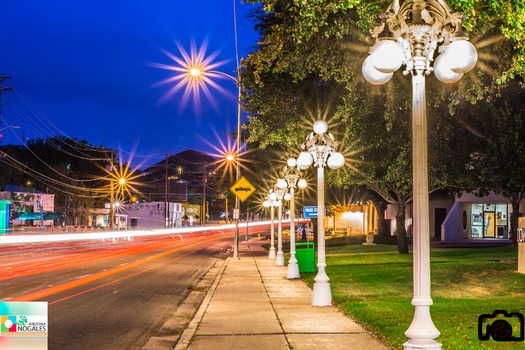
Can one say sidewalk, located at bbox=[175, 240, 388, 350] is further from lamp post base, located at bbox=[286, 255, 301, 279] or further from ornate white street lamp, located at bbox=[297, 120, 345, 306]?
lamp post base, located at bbox=[286, 255, 301, 279]

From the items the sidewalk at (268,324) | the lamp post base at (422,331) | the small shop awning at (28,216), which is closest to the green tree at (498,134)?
the sidewalk at (268,324)

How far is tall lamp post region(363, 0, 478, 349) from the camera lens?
751 cm

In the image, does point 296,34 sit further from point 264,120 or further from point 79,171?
point 79,171

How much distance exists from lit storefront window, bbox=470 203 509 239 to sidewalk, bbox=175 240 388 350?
1514 inches

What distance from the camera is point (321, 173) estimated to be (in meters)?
17.3

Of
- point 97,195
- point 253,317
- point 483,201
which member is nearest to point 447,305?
point 253,317

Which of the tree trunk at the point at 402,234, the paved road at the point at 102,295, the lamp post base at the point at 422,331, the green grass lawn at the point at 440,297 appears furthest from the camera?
the tree trunk at the point at 402,234

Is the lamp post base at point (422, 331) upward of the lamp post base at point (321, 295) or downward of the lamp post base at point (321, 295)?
upward

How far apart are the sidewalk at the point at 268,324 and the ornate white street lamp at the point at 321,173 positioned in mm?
468

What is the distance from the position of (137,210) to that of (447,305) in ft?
388

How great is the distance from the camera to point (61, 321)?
13.6 m

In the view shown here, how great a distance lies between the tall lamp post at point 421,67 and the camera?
24.6ft

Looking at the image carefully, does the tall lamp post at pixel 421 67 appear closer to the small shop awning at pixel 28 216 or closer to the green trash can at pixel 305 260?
the green trash can at pixel 305 260

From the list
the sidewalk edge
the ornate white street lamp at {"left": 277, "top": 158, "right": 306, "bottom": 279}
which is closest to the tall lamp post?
the sidewalk edge
